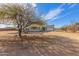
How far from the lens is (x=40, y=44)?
2.51 m

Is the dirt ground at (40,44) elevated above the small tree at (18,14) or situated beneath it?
situated beneath

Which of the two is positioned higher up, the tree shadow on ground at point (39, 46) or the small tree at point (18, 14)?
the small tree at point (18, 14)

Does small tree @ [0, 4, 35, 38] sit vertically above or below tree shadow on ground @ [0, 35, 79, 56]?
above

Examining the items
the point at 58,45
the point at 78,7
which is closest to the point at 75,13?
the point at 78,7

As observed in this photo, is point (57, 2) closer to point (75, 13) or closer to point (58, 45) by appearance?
point (75, 13)

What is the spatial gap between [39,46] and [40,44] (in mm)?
21

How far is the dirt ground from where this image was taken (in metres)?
2.49

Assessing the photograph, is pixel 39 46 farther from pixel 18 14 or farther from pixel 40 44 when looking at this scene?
pixel 18 14

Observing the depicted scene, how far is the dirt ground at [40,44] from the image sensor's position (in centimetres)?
249

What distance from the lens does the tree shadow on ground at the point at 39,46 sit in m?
2.49

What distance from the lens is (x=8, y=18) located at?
2.50 metres

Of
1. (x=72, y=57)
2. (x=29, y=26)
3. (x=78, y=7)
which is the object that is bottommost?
(x=72, y=57)

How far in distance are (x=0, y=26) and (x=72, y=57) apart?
72cm

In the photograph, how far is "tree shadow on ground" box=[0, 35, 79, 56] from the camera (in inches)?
98.0
